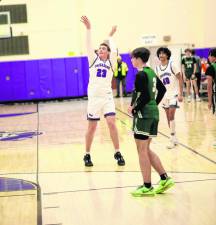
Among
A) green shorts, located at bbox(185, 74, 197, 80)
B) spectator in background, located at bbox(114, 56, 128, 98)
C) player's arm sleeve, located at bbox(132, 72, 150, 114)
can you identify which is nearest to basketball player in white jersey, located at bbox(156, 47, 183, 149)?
player's arm sleeve, located at bbox(132, 72, 150, 114)

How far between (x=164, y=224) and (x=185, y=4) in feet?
62.0

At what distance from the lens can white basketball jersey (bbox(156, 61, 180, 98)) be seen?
8305 mm

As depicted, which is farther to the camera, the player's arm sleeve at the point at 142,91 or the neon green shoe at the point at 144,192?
the neon green shoe at the point at 144,192

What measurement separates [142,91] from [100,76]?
75.8 inches

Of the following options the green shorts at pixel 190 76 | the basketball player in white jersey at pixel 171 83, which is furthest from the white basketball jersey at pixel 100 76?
the green shorts at pixel 190 76

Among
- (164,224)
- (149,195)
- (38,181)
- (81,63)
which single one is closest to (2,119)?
(81,63)

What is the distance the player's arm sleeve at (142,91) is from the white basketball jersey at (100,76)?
6.05 ft

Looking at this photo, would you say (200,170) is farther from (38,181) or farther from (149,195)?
(38,181)

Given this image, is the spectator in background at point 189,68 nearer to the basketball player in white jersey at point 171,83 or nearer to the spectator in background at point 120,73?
the spectator in background at point 120,73

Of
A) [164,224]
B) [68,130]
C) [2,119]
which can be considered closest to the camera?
[164,224]

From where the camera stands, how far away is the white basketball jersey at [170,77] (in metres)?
8.30

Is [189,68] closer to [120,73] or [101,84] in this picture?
[120,73]

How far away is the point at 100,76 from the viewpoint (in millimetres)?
7156

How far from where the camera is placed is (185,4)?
72.5 feet
